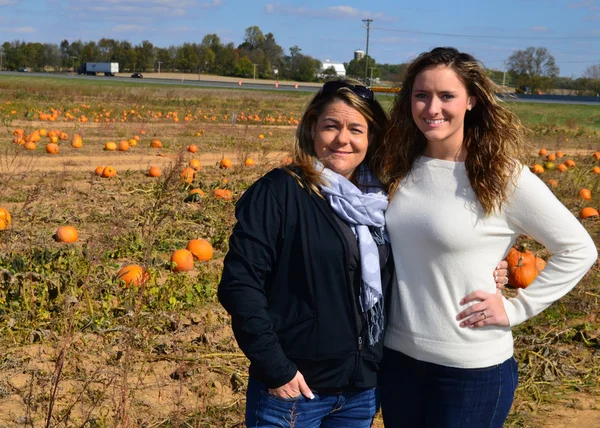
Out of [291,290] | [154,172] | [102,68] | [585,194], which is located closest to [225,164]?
[154,172]

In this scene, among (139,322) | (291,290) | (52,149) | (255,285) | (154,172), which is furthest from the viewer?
(52,149)

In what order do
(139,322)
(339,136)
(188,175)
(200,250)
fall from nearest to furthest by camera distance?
(339,136) → (139,322) → (200,250) → (188,175)

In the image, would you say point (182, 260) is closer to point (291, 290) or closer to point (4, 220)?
point (4, 220)

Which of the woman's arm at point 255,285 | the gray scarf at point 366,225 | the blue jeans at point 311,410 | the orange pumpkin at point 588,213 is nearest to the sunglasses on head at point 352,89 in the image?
the gray scarf at point 366,225

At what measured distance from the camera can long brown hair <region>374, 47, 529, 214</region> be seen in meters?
2.45

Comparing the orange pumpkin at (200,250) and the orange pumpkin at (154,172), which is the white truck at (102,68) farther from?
the orange pumpkin at (200,250)

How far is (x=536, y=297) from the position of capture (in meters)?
2.53

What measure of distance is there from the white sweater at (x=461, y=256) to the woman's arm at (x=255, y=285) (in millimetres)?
486

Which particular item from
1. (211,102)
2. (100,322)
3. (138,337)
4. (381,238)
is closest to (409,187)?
(381,238)

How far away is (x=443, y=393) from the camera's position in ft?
8.26

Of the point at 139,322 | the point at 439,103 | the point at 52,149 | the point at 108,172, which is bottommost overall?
the point at 139,322

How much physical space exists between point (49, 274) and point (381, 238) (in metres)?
Answer: 3.45

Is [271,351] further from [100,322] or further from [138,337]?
[100,322]

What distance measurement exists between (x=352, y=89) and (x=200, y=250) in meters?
4.27
